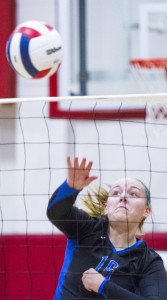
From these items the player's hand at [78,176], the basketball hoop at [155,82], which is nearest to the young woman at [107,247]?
the player's hand at [78,176]

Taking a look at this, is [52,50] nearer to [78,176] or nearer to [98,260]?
[78,176]

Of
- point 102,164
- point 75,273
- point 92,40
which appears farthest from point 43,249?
point 75,273

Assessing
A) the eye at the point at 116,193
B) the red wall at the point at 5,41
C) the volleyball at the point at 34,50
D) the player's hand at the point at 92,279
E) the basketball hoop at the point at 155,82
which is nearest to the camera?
the player's hand at the point at 92,279

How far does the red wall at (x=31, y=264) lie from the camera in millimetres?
5598

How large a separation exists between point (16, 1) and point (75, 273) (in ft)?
9.61

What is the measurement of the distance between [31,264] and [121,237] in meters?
2.25

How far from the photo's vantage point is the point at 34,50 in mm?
4633

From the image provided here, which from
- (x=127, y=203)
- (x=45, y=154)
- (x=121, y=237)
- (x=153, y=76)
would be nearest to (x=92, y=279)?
(x=121, y=237)

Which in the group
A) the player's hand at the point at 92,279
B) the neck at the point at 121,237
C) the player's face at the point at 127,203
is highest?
the player's face at the point at 127,203

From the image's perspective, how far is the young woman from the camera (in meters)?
3.36

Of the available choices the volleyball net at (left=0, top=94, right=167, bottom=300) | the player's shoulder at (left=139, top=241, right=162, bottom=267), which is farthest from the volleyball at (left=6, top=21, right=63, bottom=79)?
the player's shoulder at (left=139, top=241, right=162, bottom=267)

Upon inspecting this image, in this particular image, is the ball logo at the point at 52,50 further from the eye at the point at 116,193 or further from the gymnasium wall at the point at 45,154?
the eye at the point at 116,193

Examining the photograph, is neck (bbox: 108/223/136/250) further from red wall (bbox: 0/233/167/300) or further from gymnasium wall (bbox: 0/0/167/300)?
gymnasium wall (bbox: 0/0/167/300)

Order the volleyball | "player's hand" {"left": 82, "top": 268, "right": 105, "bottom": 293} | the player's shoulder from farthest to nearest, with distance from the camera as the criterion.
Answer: the volleyball, the player's shoulder, "player's hand" {"left": 82, "top": 268, "right": 105, "bottom": 293}
